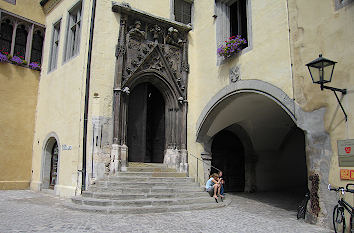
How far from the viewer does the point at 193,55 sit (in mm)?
10734

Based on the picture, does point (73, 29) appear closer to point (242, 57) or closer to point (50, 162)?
point (50, 162)

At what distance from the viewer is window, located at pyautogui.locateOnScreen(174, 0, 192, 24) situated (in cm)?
1099

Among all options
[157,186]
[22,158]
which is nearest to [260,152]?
[157,186]

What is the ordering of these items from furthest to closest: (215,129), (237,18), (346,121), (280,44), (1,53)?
(1,53) < (215,129) < (237,18) < (280,44) < (346,121)

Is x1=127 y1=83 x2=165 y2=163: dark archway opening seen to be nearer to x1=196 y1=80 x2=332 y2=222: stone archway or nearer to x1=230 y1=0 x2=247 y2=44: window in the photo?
x1=196 y1=80 x2=332 y2=222: stone archway

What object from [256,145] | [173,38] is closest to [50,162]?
[173,38]

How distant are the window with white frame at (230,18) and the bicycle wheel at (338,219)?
5.71 meters

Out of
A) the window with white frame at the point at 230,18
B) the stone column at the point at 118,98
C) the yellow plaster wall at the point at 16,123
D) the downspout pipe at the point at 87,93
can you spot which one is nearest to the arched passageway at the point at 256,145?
the window with white frame at the point at 230,18

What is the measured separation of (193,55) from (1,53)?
7081 mm

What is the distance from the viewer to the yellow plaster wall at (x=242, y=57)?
7317 millimetres

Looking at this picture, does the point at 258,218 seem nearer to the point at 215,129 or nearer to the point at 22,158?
the point at 215,129

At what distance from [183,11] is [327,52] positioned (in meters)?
6.31

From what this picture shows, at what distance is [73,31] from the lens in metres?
11.0

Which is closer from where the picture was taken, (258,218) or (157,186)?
(258,218)
